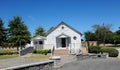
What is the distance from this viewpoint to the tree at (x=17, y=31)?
5281 cm

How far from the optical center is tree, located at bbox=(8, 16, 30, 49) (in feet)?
173

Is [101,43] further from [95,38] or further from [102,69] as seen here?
[102,69]

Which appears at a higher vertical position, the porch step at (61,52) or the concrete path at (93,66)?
the porch step at (61,52)

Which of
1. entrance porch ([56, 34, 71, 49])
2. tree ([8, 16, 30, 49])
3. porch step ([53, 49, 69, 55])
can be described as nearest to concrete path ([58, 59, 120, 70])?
porch step ([53, 49, 69, 55])

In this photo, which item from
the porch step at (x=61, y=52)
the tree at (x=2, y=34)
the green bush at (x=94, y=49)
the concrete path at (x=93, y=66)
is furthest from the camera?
the tree at (x=2, y=34)

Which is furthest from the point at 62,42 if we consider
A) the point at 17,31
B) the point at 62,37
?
the point at 17,31

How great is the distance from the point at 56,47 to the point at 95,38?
37978 millimetres

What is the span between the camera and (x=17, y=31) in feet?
173

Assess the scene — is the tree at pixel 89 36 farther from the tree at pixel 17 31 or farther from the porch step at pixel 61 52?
the porch step at pixel 61 52

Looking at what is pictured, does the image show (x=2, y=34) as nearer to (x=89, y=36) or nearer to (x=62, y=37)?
(x=62, y=37)

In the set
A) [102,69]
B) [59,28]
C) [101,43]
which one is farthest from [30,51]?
[101,43]

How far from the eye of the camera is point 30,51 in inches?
1633

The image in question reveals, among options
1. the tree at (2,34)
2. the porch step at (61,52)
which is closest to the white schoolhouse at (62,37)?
the porch step at (61,52)

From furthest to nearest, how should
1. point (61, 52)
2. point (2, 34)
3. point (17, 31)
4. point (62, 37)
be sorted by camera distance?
point (2, 34) < point (17, 31) < point (62, 37) < point (61, 52)
